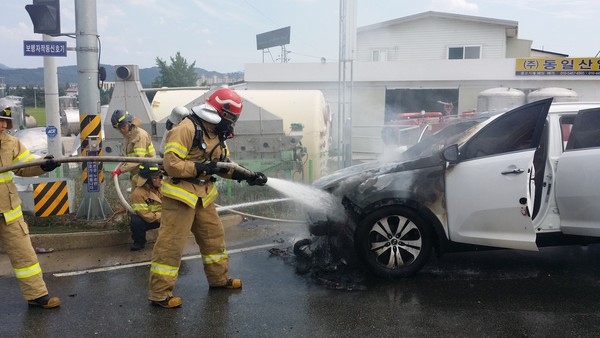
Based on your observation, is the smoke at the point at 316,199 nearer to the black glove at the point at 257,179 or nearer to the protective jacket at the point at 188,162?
the black glove at the point at 257,179

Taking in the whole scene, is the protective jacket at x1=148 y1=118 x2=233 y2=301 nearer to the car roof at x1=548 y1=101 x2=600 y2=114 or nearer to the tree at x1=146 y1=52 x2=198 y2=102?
the car roof at x1=548 y1=101 x2=600 y2=114

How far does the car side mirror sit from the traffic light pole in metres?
4.58

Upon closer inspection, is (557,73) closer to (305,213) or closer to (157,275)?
(305,213)

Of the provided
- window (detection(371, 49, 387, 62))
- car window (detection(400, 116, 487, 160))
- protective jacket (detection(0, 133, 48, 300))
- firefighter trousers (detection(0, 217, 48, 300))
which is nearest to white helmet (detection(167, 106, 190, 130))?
A: protective jacket (detection(0, 133, 48, 300))

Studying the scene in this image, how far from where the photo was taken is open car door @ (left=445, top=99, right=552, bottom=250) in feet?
15.1

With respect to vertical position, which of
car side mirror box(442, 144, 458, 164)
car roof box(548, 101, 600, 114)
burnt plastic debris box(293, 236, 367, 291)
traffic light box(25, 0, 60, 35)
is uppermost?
traffic light box(25, 0, 60, 35)

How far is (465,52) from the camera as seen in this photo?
80.6 ft

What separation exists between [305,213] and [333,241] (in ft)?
1.33

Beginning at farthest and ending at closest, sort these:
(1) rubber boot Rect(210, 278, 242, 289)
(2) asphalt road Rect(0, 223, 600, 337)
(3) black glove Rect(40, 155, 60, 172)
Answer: (1) rubber boot Rect(210, 278, 242, 289), (3) black glove Rect(40, 155, 60, 172), (2) asphalt road Rect(0, 223, 600, 337)

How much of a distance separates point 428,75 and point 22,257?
59.9ft

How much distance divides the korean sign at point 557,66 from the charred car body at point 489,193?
16.0m

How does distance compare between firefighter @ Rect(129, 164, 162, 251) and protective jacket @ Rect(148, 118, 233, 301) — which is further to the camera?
firefighter @ Rect(129, 164, 162, 251)

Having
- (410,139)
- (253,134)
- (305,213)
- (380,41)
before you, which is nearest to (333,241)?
(305,213)

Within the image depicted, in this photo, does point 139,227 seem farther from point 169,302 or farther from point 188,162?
point 188,162
